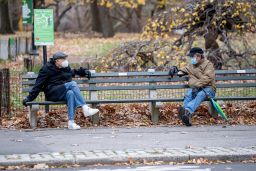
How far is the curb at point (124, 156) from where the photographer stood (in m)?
9.39

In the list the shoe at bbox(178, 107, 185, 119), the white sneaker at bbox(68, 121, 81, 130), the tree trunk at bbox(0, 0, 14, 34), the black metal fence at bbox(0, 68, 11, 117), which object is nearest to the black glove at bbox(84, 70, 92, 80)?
the white sneaker at bbox(68, 121, 81, 130)

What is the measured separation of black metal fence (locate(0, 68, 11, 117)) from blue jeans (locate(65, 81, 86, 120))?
5.43 ft

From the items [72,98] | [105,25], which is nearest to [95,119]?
[72,98]

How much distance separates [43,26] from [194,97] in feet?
10.7

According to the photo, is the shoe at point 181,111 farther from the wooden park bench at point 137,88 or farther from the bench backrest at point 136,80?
the bench backrest at point 136,80

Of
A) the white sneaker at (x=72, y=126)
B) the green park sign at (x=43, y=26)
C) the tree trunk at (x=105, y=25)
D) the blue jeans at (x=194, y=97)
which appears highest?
the tree trunk at (x=105, y=25)

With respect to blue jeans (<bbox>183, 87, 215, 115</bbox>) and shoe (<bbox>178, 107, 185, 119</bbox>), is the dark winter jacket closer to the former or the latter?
shoe (<bbox>178, 107, 185, 119</bbox>)

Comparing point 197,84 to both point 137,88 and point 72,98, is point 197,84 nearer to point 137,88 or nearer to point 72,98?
point 137,88

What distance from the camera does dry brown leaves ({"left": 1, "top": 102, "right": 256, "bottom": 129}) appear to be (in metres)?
13.1

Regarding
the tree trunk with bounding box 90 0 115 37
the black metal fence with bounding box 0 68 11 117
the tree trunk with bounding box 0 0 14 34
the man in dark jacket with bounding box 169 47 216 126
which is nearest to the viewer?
the man in dark jacket with bounding box 169 47 216 126

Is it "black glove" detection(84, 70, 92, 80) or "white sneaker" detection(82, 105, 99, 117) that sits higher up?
"black glove" detection(84, 70, 92, 80)

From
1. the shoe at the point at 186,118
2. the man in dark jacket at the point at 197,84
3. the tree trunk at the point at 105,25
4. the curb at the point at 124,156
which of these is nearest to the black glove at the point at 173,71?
the man in dark jacket at the point at 197,84

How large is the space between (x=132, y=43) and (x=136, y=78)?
6637mm

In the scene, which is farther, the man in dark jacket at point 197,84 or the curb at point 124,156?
the man in dark jacket at point 197,84
